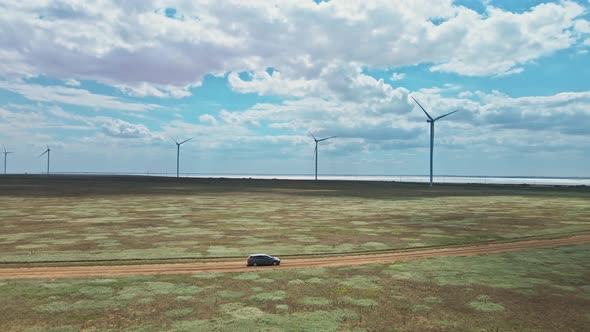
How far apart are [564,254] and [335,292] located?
20.1 meters

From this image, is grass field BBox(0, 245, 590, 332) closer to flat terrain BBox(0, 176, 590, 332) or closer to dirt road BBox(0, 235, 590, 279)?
flat terrain BBox(0, 176, 590, 332)

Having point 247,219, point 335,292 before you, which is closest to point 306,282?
point 335,292

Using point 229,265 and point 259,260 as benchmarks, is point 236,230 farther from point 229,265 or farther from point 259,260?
point 259,260

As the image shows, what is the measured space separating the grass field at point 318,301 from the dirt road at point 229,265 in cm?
147

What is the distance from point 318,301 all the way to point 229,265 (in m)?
9.29

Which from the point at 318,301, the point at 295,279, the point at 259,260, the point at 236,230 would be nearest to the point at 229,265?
the point at 259,260

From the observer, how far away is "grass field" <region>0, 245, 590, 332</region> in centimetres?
1647

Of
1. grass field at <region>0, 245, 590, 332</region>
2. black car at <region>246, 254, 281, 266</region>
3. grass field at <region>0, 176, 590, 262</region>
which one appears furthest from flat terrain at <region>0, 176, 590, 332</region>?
black car at <region>246, 254, 281, 266</region>

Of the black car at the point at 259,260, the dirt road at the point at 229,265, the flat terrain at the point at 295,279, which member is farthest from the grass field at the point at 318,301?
the black car at the point at 259,260

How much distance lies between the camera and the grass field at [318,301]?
16.5m

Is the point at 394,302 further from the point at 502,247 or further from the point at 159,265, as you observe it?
the point at 502,247

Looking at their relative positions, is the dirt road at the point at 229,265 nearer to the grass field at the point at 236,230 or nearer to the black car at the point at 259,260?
the black car at the point at 259,260

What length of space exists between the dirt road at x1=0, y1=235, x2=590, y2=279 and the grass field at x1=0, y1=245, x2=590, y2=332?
147cm

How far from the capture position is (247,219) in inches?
1948
